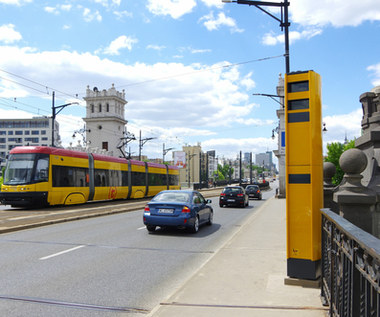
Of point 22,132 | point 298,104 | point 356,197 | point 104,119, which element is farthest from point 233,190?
point 22,132

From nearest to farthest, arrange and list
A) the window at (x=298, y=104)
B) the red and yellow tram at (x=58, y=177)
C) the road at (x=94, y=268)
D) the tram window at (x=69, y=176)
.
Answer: the road at (x=94, y=268)
the window at (x=298, y=104)
the red and yellow tram at (x=58, y=177)
the tram window at (x=69, y=176)

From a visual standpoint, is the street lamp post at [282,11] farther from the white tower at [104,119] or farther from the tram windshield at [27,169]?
the white tower at [104,119]

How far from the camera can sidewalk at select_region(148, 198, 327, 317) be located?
4.44 metres

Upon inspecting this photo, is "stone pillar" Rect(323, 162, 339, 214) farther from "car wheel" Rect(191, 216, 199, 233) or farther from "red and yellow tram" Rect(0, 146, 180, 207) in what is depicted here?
"red and yellow tram" Rect(0, 146, 180, 207)

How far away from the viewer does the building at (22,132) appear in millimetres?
137000

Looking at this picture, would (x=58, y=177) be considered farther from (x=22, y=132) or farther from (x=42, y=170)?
(x=22, y=132)

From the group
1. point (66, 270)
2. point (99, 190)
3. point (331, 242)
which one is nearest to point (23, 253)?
point (66, 270)

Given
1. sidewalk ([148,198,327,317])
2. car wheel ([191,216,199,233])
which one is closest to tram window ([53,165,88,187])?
car wheel ([191,216,199,233])

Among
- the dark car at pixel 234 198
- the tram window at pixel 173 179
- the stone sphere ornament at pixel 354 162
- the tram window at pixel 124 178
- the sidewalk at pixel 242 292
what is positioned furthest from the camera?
the tram window at pixel 173 179

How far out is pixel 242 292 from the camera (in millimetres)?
5328

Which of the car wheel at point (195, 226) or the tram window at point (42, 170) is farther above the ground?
the tram window at point (42, 170)

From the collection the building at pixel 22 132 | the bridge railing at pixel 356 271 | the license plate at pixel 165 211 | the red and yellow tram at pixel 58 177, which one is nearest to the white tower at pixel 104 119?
the building at pixel 22 132

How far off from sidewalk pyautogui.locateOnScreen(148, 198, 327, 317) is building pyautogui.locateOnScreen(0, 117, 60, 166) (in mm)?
139052

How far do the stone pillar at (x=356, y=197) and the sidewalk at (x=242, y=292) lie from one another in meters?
1.16
